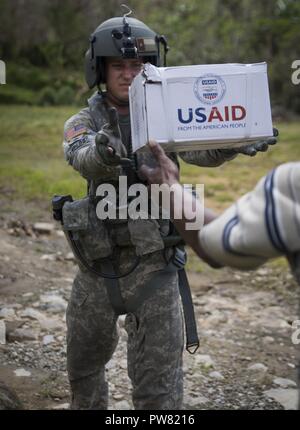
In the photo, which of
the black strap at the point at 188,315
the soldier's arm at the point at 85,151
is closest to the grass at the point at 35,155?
the black strap at the point at 188,315

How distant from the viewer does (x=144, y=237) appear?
3057 mm

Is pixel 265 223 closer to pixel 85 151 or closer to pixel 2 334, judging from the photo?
pixel 85 151

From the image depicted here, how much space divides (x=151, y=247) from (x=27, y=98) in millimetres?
14617

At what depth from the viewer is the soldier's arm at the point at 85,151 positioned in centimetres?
276

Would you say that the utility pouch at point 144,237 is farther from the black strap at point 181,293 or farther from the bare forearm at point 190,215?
the bare forearm at point 190,215

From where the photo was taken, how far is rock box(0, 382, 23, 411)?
137 inches

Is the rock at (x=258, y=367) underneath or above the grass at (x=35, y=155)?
underneath

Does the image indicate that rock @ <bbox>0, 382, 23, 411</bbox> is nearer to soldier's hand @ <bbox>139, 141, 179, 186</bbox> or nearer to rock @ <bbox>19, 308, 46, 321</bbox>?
rock @ <bbox>19, 308, 46, 321</bbox>

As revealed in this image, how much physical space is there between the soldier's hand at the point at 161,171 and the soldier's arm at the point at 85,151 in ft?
0.72

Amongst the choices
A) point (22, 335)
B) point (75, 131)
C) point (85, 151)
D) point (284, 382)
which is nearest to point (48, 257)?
point (22, 335)

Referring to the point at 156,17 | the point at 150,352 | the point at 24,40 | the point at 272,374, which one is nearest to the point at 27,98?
the point at 24,40

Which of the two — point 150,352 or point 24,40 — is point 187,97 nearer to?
point 150,352

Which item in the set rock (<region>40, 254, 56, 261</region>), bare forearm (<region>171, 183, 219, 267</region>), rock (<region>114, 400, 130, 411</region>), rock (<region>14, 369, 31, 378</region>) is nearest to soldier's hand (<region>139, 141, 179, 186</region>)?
bare forearm (<region>171, 183, 219, 267</region>)

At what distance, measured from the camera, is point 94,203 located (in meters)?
3.16
